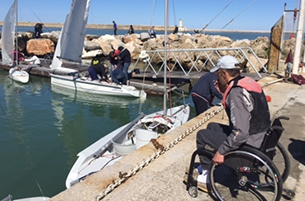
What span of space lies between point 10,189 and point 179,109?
5496mm

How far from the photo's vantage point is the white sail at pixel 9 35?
757 inches

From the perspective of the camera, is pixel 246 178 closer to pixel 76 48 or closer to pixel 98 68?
pixel 98 68

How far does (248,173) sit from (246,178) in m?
0.07

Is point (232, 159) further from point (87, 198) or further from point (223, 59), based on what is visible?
point (87, 198)

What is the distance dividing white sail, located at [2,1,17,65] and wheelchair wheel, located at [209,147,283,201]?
1888 centimetres

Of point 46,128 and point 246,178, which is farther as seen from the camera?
point 46,128

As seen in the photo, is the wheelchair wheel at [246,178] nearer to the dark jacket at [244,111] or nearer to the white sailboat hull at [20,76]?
the dark jacket at [244,111]

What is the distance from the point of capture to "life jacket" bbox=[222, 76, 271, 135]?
2.95m

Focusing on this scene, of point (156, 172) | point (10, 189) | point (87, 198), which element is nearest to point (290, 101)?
point (156, 172)

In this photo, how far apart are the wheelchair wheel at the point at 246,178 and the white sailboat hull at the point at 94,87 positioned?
10098mm

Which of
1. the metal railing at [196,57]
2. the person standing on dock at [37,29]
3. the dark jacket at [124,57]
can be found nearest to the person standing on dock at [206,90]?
the metal railing at [196,57]

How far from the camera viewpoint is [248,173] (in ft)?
11.2

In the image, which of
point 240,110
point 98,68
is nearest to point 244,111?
point 240,110

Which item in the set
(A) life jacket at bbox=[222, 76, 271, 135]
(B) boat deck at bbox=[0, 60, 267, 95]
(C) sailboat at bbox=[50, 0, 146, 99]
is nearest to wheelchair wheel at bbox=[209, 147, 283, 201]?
(A) life jacket at bbox=[222, 76, 271, 135]
